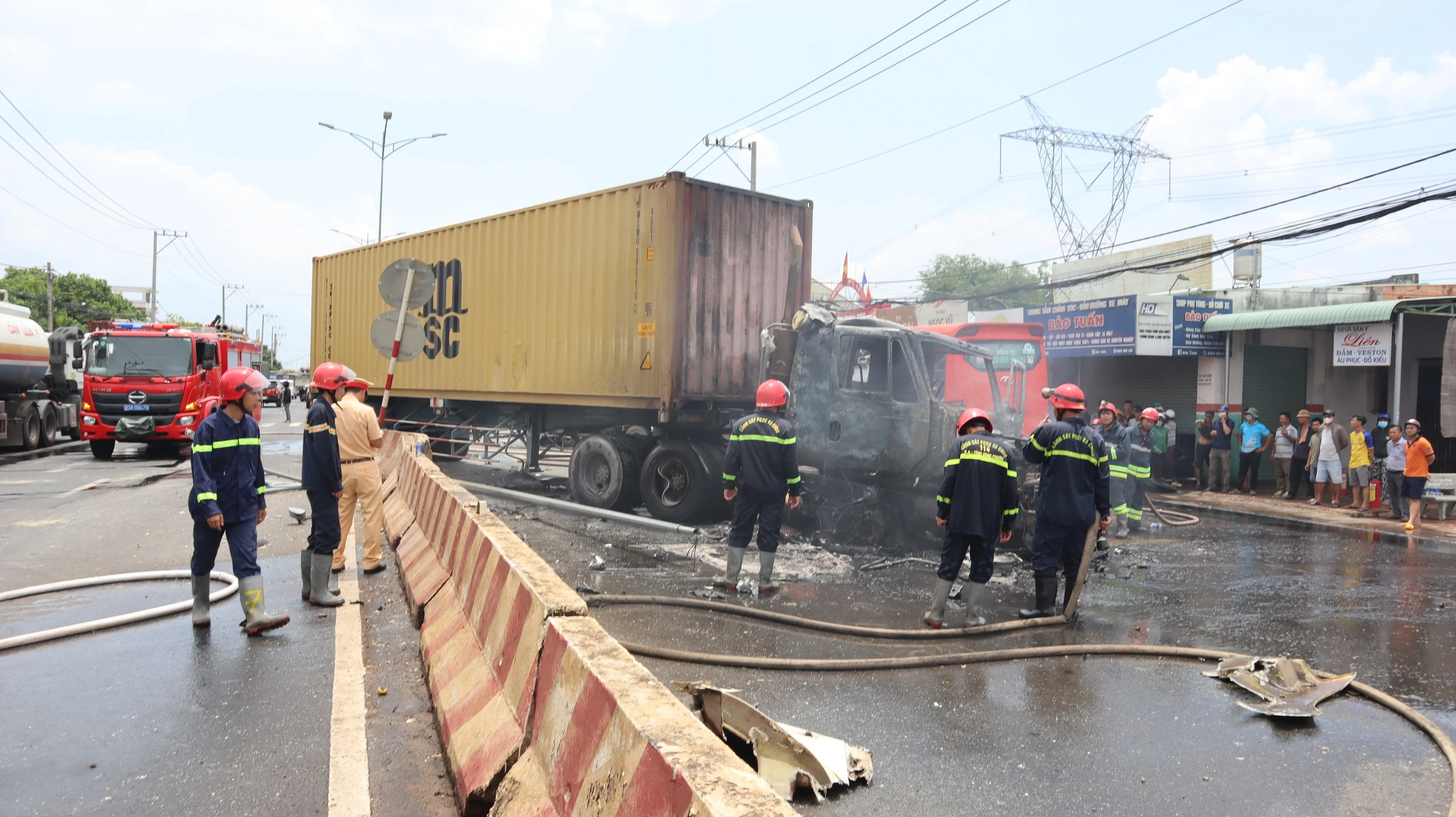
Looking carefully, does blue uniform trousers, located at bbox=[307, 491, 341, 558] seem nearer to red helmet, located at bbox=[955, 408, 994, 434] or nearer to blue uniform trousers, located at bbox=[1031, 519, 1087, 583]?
red helmet, located at bbox=[955, 408, 994, 434]

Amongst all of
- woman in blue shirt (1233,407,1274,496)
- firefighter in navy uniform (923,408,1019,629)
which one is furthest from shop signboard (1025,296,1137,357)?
firefighter in navy uniform (923,408,1019,629)

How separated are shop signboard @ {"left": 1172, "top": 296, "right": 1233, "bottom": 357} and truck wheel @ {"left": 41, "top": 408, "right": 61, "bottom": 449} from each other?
1000 inches

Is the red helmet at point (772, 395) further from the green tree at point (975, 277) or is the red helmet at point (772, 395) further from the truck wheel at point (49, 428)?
the green tree at point (975, 277)

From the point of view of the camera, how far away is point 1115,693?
5.16m

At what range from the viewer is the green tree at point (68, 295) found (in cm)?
5809

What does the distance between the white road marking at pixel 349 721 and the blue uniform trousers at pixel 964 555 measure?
3.89 metres

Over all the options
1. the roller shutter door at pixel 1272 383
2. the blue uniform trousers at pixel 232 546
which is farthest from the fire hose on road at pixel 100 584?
the roller shutter door at pixel 1272 383

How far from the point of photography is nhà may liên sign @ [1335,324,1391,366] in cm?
1561

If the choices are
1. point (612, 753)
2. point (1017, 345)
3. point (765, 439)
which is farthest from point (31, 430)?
point (612, 753)

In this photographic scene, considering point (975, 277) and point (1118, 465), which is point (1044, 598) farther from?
point (975, 277)

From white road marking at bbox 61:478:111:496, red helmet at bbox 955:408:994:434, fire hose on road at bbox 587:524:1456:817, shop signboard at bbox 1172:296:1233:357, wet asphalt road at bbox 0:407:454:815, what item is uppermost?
shop signboard at bbox 1172:296:1233:357

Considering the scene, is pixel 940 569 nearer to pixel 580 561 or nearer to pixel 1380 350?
pixel 580 561

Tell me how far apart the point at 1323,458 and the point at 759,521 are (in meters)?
12.0

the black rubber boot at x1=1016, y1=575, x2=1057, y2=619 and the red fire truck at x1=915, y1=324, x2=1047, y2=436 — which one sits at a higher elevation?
the red fire truck at x1=915, y1=324, x2=1047, y2=436
